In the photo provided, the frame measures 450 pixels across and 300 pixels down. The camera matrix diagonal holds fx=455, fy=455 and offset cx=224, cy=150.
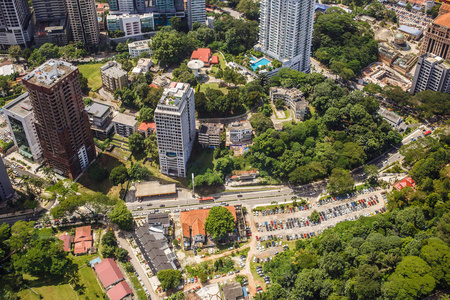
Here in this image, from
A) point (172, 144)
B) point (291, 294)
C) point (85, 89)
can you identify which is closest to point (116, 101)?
point (85, 89)

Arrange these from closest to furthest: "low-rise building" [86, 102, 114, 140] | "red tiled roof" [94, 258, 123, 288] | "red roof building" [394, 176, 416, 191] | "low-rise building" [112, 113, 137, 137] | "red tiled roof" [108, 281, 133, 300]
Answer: "red tiled roof" [108, 281, 133, 300] → "red tiled roof" [94, 258, 123, 288] → "red roof building" [394, 176, 416, 191] → "low-rise building" [112, 113, 137, 137] → "low-rise building" [86, 102, 114, 140]

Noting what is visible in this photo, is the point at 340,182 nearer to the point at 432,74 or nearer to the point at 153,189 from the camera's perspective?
the point at 153,189

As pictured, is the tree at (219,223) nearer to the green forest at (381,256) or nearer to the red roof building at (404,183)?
the green forest at (381,256)

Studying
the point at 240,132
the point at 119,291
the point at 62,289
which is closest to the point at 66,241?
the point at 62,289

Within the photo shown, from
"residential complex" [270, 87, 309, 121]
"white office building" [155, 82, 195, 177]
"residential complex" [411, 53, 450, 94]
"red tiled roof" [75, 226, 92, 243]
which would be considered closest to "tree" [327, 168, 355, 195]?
"residential complex" [270, 87, 309, 121]

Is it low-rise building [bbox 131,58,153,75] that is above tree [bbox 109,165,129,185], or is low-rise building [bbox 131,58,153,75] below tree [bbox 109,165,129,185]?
above

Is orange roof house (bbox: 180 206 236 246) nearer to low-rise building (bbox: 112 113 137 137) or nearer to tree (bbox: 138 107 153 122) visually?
low-rise building (bbox: 112 113 137 137)
